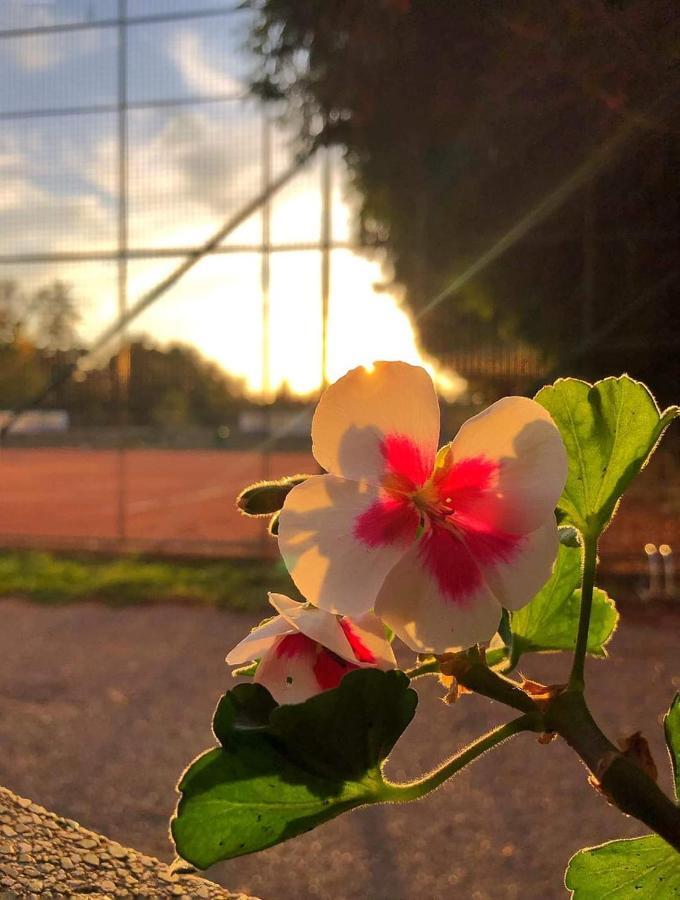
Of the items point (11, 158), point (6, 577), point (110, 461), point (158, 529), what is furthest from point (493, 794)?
point (110, 461)

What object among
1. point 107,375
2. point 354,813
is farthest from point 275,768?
point 107,375

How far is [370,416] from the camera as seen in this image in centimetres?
22

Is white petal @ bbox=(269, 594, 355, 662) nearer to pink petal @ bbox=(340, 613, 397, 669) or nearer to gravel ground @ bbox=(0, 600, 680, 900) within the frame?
pink petal @ bbox=(340, 613, 397, 669)

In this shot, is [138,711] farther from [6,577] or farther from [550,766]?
[6,577]

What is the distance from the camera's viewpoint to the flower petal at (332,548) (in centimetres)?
21

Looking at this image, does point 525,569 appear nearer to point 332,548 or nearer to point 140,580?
point 332,548

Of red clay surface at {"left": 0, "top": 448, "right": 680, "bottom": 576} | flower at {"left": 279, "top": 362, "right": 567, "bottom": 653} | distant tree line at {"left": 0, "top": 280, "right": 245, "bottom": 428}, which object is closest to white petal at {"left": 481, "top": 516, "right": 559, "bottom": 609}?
flower at {"left": 279, "top": 362, "right": 567, "bottom": 653}

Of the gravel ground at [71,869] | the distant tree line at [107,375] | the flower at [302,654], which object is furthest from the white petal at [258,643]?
the distant tree line at [107,375]

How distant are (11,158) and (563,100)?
271 centimetres

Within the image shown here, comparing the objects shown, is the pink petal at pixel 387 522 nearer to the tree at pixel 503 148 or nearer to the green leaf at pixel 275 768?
the green leaf at pixel 275 768

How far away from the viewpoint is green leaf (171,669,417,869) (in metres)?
0.23

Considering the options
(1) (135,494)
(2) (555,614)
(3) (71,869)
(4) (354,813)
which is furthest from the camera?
(1) (135,494)

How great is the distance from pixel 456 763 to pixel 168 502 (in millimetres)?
6074

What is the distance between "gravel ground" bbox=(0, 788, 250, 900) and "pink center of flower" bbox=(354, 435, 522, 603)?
0.35 m
